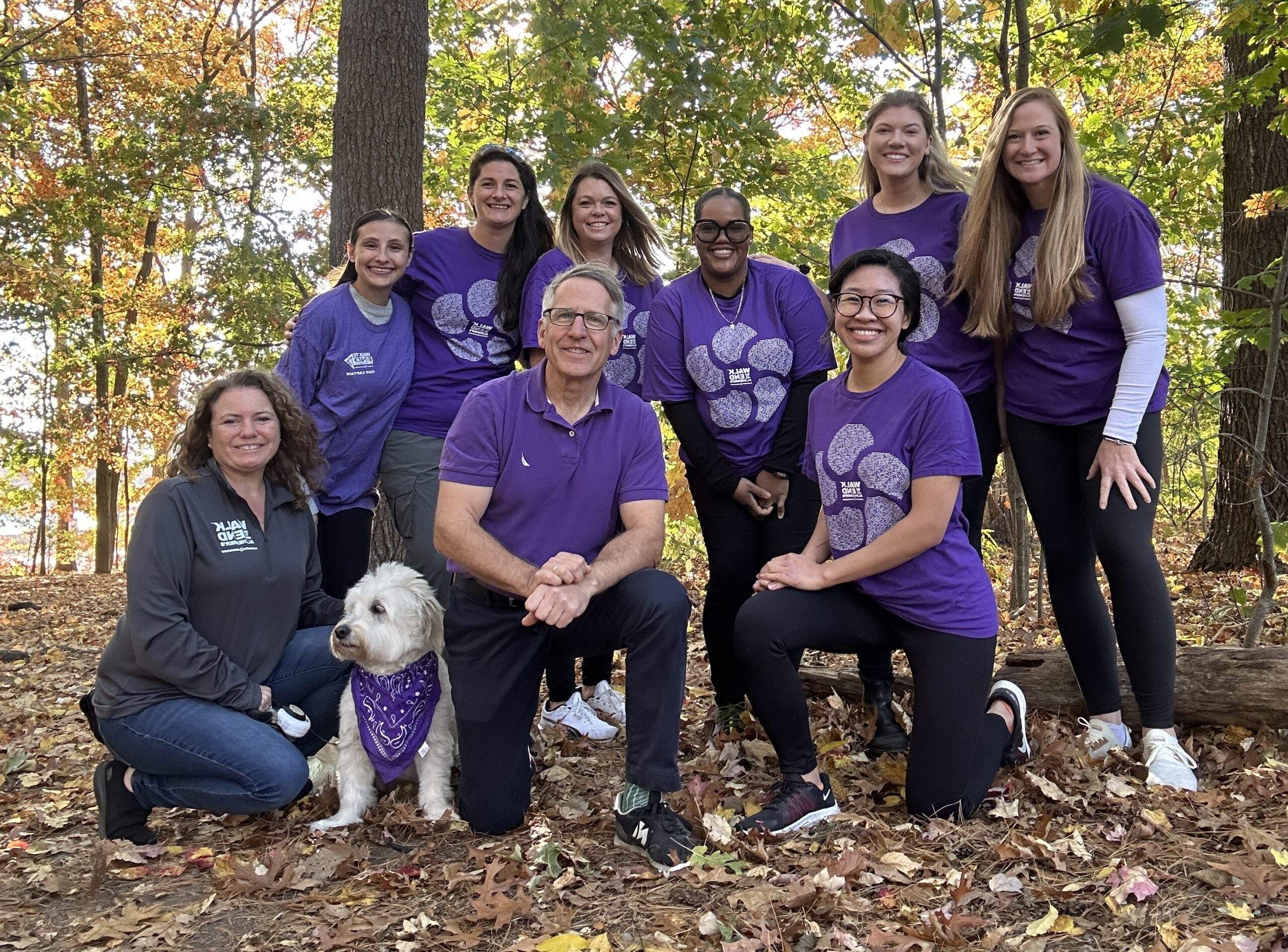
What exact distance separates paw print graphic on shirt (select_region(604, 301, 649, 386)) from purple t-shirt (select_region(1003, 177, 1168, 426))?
5.08 feet

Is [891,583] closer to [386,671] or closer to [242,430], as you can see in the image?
[386,671]

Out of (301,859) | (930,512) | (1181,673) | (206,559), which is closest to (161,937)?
(301,859)

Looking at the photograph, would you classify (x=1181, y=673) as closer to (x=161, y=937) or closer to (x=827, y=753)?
(x=827, y=753)

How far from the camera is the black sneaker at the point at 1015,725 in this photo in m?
3.72

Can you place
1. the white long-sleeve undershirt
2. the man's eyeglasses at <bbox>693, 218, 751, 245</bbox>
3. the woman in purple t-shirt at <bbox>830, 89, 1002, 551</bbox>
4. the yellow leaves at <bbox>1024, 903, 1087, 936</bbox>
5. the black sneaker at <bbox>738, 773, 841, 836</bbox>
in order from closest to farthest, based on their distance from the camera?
the yellow leaves at <bbox>1024, 903, 1087, 936</bbox>, the black sneaker at <bbox>738, 773, 841, 836</bbox>, the white long-sleeve undershirt, the woman in purple t-shirt at <bbox>830, 89, 1002, 551</bbox>, the man's eyeglasses at <bbox>693, 218, 751, 245</bbox>

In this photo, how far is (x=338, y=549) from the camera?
434 centimetres

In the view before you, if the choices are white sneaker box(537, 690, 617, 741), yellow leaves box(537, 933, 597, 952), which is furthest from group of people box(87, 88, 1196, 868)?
white sneaker box(537, 690, 617, 741)

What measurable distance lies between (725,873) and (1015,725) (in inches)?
55.1

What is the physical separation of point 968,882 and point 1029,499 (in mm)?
1548

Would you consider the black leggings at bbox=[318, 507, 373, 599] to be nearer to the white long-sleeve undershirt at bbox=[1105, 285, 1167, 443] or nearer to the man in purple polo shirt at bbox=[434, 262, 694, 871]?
the man in purple polo shirt at bbox=[434, 262, 694, 871]

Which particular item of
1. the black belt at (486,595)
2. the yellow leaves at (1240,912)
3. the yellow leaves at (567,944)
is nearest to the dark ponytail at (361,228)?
the black belt at (486,595)

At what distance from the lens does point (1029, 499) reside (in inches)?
149

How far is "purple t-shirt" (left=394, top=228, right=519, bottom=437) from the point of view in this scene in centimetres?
438

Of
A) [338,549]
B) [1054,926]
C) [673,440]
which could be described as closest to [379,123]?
[338,549]
